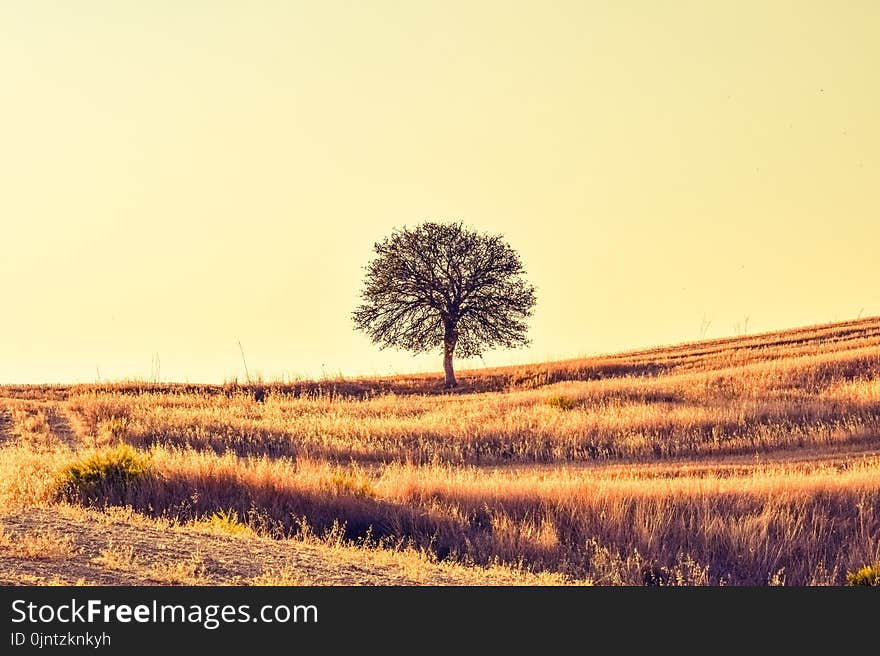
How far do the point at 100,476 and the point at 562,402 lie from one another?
2127 centimetres

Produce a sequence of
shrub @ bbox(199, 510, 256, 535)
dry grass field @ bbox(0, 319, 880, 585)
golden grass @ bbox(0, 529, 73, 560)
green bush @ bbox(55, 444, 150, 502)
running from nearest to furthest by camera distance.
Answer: golden grass @ bbox(0, 529, 73, 560), dry grass field @ bbox(0, 319, 880, 585), shrub @ bbox(199, 510, 256, 535), green bush @ bbox(55, 444, 150, 502)

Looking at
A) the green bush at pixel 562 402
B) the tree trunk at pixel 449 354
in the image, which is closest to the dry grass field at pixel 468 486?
the green bush at pixel 562 402

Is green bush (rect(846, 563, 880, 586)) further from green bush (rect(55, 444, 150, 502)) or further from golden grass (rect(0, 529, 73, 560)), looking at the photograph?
green bush (rect(55, 444, 150, 502))

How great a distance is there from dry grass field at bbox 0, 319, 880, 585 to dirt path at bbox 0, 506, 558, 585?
0.16 ft

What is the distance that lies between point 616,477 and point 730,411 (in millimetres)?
10004

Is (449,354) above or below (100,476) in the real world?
above

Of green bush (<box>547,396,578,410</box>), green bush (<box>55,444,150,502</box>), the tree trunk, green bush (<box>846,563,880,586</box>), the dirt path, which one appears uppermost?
the tree trunk

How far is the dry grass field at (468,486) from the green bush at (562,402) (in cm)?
14

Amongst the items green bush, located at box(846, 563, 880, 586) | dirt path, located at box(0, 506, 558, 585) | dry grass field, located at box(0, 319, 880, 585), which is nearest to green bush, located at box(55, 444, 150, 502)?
dry grass field, located at box(0, 319, 880, 585)

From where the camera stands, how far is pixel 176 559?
1251 centimetres

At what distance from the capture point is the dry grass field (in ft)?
45.4

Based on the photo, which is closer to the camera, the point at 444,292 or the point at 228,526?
the point at 228,526

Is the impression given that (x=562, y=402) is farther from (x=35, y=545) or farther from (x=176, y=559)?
(x=35, y=545)

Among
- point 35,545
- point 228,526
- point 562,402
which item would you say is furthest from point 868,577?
point 562,402
